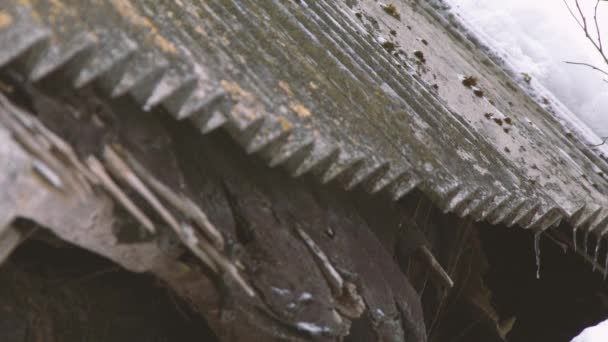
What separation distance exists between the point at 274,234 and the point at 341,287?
0.27 m

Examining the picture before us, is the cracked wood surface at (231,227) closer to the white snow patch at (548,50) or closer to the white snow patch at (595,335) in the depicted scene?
the white snow patch at (548,50)

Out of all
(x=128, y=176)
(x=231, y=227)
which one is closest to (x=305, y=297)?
(x=231, y=227)

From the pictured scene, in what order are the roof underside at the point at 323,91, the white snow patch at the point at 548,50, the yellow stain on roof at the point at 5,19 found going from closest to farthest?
the yellow stain on roof at the point at 5,19 < the roof underside at the point at 323,91 < the white snow patch at the point at 548,50

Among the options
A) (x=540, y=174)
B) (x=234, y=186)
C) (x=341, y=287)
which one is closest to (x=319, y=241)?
(x=341, y=287)

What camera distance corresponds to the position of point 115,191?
1.52m

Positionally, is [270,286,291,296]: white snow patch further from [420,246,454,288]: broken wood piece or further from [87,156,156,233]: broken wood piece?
[420,246,454,288]: broken wood piece

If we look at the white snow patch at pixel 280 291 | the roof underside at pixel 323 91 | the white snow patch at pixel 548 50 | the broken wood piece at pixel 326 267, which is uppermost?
the white snow patch at pixel 548 50

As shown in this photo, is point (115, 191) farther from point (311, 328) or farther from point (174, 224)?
point (311, 328)

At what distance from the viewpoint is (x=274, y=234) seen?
1988mm

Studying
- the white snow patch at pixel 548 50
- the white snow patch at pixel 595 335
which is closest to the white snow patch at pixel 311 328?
the white snow patch at pixel 548 50

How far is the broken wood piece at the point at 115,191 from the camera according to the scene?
1501 millimetres

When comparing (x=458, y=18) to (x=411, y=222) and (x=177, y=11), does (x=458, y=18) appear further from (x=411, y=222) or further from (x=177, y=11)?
(x=177, y=11)

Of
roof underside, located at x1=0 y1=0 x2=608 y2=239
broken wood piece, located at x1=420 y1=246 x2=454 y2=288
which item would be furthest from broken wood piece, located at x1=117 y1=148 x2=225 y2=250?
broken wood piece, located at x1=420 y1=246 x2=454 y2=288

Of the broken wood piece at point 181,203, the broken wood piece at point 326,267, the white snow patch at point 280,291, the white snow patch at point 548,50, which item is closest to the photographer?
the broken wood piece at point 181,203
